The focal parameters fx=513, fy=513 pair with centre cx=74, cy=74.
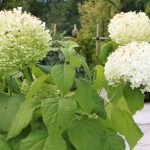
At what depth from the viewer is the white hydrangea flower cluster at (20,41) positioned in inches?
52.3

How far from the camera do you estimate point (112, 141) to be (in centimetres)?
140

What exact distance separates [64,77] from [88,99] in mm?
85

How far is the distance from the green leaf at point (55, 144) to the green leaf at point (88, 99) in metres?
0.10

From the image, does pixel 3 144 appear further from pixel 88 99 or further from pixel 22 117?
pixel 88 99

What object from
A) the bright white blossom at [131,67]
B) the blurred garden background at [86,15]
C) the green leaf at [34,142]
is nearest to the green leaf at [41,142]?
the green leaf at [34,142]

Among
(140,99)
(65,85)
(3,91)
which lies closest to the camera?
(65,85)

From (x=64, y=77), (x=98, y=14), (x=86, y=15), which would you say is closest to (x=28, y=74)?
(x=64, y=77)

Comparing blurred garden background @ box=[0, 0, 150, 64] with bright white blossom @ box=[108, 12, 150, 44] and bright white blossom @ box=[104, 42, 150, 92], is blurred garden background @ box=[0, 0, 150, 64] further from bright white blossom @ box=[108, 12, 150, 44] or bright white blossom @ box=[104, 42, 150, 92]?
bright white blossom @ box=[104, 42, 150, 92]

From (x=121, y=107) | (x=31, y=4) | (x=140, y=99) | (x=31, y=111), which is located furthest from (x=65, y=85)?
(x=31, y=4)

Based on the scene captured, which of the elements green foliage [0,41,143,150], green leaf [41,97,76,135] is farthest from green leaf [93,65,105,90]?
Answer: green leaf [41,97,76,135]

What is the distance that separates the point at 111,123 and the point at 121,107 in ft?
0.31

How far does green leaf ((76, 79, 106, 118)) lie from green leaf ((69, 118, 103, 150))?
0.04 meters

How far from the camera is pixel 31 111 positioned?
1.34 metres

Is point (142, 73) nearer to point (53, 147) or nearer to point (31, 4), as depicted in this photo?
point (53, 147)
